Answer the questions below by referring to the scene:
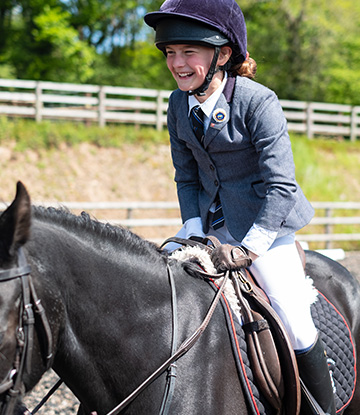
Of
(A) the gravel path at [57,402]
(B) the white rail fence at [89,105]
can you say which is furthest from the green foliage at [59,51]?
(A) the gravel path at [57,402]

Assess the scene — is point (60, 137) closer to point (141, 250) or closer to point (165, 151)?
point (165, 151)

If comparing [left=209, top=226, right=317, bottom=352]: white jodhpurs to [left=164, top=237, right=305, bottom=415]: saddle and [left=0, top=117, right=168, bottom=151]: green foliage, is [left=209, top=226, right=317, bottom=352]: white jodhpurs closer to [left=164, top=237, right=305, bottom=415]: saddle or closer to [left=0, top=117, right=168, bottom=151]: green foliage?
[left=164, top=237, right=305, bottom=415]: saddle

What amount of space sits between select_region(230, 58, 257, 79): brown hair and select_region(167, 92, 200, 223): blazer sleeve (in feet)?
1.25

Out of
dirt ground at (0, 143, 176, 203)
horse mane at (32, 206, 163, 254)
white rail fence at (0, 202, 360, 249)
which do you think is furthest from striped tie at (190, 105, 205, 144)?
dirt ground at (0, 143, 176, 203)

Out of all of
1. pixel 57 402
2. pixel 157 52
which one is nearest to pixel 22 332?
pixel 57 402

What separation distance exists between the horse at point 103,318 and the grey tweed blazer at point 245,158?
0.49 m

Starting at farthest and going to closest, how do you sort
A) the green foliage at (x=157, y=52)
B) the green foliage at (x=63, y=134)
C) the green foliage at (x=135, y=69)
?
1. the green foliage at (x=135, y=69)
2. the green foliage at (x=157, y=52)
3. the green foliage at (x=63, y=134)

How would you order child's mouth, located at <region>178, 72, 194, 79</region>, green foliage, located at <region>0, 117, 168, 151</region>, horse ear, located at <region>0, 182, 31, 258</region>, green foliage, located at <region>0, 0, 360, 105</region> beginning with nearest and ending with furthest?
horse ear, located at <region>0, 182, 31, 258</region>, child's mouth, located at <region>178, 72, 194, 79</region>, green foliage, located at <region>0, 117, 168, 151</region>, green foliage, located at <region>0, 0, 360, 105</region>

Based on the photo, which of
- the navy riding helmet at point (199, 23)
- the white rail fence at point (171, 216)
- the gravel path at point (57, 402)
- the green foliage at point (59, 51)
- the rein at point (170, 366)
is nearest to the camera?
the rein at point (170, 366)

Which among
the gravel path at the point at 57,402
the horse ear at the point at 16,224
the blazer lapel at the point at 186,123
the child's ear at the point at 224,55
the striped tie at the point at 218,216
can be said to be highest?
the child's ear at the point at 224,55

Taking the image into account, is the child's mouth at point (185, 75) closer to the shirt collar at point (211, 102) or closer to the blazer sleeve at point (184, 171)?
the shirt collar at point (211, 102)

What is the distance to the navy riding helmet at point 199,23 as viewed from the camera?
243cm

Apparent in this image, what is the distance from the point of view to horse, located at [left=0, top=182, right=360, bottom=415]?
68.9 inches

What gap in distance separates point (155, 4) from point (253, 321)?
2498 centimetres
